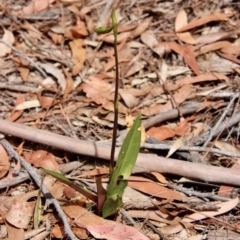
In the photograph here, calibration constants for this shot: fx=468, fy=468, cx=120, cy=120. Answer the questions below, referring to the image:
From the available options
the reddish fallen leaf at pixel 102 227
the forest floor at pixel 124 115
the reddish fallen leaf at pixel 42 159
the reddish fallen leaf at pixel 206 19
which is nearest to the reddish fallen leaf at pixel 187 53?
the forest floor at pixel 124 115

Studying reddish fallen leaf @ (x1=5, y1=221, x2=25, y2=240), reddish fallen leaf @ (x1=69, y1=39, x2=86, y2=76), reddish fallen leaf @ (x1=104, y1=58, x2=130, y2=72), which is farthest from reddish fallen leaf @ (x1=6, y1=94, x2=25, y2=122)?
reddish fallen leaf @ (x1=5, y1=221, x2=25, y2=240)

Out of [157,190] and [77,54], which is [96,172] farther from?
[77,54]

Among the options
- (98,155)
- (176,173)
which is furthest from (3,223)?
(176,173)

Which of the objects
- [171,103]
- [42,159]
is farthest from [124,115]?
[42,159]

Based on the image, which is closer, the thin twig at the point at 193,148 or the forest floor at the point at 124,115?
the forest floor at the point at 124,115

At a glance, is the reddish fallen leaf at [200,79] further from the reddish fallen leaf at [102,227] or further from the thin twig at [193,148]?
the reddish fallen leaf at [102,227]

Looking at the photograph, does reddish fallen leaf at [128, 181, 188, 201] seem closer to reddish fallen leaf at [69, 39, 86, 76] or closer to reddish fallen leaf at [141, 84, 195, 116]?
reddish fallen leaf at [141, 84, 195, 116]

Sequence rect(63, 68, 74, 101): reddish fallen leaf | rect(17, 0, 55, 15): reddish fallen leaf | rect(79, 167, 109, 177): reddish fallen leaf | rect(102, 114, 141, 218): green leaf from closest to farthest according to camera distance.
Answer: rect(102, 114, 141, 218): green leaf < rect(79, 167, 109, 177): reddish fallen leaf < rect(63, 68, 74, 101): reddish fallen leaf < rect(17, 0, 55, 15): reddish fallen leaf
